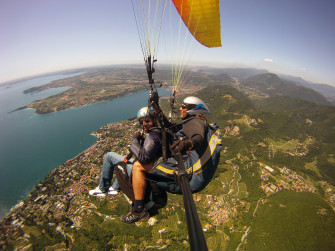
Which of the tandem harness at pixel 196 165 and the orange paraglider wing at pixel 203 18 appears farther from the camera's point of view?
the orange paraglider wing at pixel 203 18

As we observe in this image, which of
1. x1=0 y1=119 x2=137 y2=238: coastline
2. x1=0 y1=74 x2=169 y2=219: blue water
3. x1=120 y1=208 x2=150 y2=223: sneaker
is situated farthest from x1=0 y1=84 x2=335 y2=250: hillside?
x1=120 y1=208 x2=150 y2=223: sneaker

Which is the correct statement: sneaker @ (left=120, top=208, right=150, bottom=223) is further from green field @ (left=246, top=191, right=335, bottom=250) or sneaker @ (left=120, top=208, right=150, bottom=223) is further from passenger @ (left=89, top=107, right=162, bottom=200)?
green field @ (left=246, top=191, right=335, bottom=250)

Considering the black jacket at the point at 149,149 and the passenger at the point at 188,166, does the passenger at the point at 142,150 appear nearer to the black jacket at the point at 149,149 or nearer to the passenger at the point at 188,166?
the black jacket at the point at 149,149

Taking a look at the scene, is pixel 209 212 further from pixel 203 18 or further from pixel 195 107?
pixel 203 18

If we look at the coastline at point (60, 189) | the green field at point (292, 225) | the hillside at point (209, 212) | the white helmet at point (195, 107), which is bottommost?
the green field at point (292, 225)

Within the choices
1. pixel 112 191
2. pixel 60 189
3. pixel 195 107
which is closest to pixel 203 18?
pixel 195 107

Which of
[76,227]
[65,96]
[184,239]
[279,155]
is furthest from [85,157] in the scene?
[65,96]

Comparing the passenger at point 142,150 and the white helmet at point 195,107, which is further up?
the white helmet at point 195,107

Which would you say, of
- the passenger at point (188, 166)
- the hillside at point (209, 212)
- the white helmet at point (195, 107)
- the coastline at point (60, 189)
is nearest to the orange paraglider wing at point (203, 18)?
the white helmet at point (195, 107)
